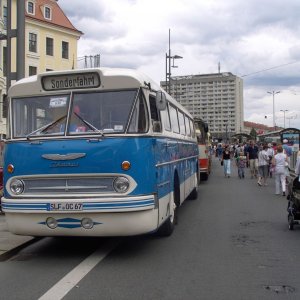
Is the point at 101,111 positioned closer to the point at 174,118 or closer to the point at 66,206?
the point at 66,206

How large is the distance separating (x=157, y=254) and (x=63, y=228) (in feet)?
5.34

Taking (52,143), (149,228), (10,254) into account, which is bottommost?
(10,254)

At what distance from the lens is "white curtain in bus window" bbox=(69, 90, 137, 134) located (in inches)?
307

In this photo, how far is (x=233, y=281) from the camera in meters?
6.50

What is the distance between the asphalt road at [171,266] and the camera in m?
6.09

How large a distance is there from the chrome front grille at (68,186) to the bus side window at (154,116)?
4.32 ft

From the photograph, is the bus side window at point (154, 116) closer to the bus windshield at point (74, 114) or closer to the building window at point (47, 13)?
the bus windshield at point (74, 114)

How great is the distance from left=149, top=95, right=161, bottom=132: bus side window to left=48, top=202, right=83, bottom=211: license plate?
5.92 ft

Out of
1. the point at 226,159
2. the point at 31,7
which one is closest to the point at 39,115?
the point at 226,159

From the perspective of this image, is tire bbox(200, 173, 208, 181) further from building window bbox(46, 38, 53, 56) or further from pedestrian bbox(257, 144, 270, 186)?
building window bbox(46, 38, 53, 56)

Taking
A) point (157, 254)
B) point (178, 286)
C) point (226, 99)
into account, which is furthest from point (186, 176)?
point (226, 99)

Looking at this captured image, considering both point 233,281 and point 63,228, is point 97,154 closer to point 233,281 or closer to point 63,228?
point 63,228

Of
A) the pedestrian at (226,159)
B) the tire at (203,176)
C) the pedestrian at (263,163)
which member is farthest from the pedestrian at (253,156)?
the pedestrian at (263,163)

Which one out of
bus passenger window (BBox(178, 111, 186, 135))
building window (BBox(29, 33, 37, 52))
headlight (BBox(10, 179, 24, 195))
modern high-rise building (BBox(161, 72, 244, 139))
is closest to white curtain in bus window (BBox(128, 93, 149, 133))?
headlight (BBox(10, 179, 24, 195))
